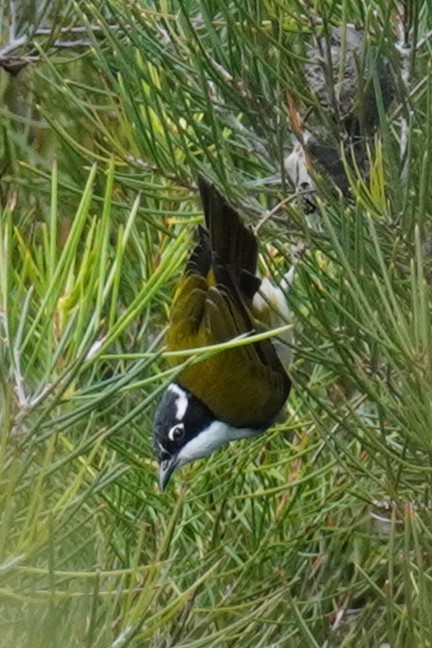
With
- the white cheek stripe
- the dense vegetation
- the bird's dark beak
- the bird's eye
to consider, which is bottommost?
the white cheek stripe

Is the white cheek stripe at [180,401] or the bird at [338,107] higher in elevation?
the bird at [338,107]

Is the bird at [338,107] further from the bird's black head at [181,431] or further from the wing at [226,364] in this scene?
the wing at [226,364]

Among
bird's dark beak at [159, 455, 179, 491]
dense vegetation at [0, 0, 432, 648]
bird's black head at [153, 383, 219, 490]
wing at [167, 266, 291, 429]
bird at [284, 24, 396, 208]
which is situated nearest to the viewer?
dense vegetation at [0, 0, 432, 648]

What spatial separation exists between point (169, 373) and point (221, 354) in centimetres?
122

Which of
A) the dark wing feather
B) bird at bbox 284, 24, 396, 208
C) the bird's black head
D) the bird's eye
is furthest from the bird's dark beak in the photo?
bird at bbox 284, 24, 396, 208

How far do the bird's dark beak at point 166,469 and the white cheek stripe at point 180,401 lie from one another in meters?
0.34

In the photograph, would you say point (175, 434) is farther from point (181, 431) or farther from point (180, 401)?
point (180, 401)

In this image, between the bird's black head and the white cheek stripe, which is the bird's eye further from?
the white cheek stripe

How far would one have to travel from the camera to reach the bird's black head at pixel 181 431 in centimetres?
152

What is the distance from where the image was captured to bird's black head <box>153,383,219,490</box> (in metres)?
1.52

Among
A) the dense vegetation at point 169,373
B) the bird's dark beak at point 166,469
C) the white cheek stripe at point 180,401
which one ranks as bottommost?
the white cheek stripe at point 180,401

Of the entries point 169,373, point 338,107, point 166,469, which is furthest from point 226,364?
point 169,373

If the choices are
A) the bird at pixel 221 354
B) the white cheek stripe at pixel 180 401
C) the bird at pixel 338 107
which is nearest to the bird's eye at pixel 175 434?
the bird at pixel 221 354

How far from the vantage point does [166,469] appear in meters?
1.46
